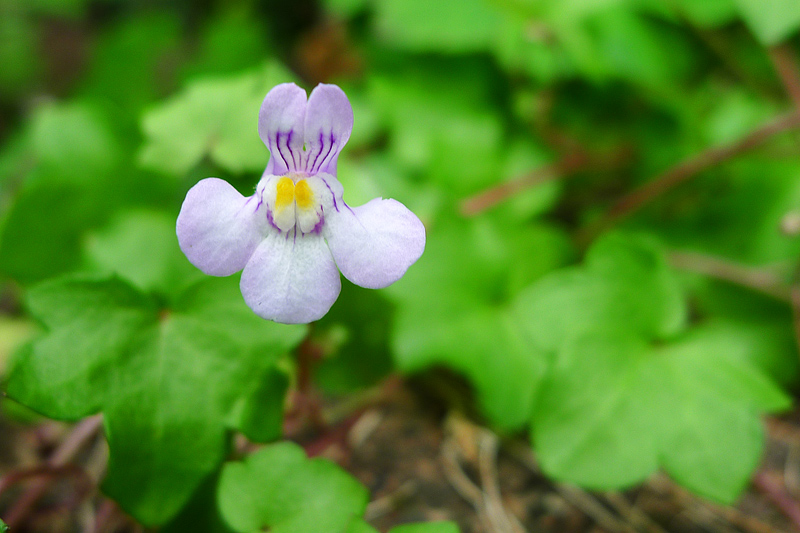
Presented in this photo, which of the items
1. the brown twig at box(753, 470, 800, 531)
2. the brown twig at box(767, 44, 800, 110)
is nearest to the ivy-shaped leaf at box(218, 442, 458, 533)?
the brown twig at box(753, 470, 800, 531)

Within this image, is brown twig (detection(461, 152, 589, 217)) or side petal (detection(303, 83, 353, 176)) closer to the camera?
side petal (detection(303, 83, 353, 176))

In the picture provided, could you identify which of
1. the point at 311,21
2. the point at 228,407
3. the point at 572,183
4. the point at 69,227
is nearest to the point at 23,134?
the point at 69,227

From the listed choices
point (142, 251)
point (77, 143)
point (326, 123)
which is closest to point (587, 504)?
point (326, 123)

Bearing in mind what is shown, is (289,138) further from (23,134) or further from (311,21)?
(311,21)

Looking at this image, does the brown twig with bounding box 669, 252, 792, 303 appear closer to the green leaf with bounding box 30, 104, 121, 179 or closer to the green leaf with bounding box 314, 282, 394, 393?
the green leaf with bounding box 314, 282, 394, 393

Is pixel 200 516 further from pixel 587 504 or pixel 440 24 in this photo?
pixel 440 24
